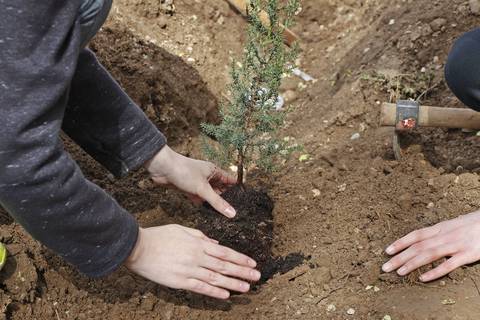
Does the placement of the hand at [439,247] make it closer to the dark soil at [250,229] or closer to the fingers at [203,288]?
the dark soil at [250,229]

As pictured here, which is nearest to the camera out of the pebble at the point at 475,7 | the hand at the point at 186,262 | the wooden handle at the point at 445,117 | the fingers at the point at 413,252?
the hand at the point at 186,262

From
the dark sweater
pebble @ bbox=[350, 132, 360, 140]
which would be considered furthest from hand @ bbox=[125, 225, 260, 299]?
pebble @ bbox=[350, 132, 360, 140]

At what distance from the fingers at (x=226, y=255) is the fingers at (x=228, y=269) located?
1 centimetres

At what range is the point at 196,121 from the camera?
4.42m

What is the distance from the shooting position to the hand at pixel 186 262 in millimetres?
2107

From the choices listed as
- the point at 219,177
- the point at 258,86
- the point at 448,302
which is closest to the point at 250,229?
the point at 219,177

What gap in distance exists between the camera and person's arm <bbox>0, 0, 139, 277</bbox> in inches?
62.5

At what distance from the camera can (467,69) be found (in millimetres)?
2830

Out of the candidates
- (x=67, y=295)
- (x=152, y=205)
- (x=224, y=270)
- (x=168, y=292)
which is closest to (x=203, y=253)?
(x=224, y=270)

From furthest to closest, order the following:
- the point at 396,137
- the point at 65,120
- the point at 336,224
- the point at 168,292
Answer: the point at 396,137
the point at 336,224
the point at 168,292
the point at 65,120

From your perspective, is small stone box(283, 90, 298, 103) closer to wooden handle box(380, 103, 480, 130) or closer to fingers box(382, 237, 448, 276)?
wooden handle box(380, 103, 480, 130)

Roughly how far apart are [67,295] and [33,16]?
55.9 inches

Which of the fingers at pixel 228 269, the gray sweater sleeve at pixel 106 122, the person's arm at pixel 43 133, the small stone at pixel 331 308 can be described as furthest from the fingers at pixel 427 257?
the person's arm at pixel 43 133

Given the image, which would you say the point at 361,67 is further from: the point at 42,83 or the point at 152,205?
the point at 42,83
